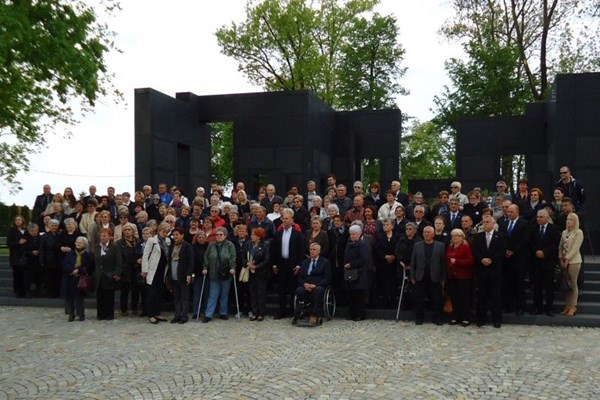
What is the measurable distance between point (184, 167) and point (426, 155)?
79.1ft

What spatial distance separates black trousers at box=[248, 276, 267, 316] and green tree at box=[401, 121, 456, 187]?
2512 centimetres

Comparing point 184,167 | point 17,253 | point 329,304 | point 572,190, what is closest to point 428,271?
point 329,304

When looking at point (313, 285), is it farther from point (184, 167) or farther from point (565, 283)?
point (184, 167)

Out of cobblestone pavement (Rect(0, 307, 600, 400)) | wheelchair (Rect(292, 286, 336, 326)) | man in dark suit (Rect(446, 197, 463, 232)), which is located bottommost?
cobblestone pavement (Rect(0, 307, 600, 400))

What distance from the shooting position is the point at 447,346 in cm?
855

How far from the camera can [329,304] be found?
10.9m

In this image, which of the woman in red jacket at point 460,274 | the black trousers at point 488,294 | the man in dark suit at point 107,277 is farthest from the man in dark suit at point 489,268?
the man in dark suit at point 107,277

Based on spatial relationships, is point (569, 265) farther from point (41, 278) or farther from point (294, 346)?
point (41, 278)

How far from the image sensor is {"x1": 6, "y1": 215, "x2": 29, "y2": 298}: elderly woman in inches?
523

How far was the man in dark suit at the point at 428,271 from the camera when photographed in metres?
10.3

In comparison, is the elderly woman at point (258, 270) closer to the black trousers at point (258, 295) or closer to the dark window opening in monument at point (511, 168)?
the black trousers at point (258, 295)

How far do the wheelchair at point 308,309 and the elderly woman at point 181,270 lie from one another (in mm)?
1972

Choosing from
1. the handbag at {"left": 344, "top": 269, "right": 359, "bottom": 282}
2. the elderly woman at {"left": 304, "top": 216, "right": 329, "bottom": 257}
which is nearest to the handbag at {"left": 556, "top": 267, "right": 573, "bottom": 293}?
the handbag at {"left": 344, "top": 269, "right": 359, "bottom": 282}

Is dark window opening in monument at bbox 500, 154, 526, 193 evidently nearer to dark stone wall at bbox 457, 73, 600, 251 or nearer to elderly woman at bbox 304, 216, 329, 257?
dark stone wall at bbox 457, 73, 600, 251
